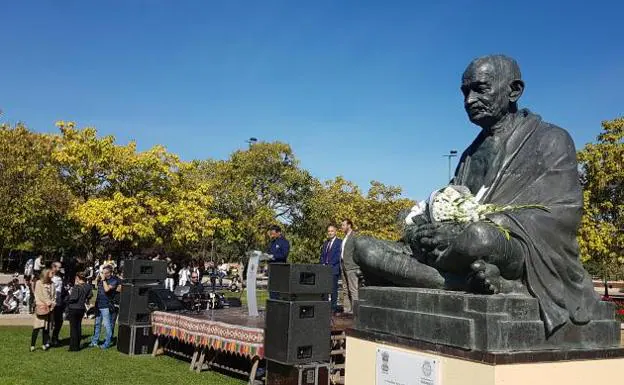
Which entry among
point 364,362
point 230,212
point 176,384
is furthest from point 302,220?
point 364,362

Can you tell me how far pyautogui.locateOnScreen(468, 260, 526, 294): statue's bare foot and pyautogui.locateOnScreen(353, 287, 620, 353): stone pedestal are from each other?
0.16 feet

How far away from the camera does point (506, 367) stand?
312 cm

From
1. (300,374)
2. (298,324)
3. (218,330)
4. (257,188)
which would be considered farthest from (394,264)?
(257,188)

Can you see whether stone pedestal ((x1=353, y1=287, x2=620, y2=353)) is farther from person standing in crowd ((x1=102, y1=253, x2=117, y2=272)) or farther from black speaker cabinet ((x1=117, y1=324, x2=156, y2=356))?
person standing in crowd ((x1=102, y1=253, x2=117, y2=272))

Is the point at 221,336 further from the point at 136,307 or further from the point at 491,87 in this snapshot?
the point at 491,87

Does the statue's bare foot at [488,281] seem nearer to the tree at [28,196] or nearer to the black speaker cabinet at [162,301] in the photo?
the black speaker cabinet at [162,301]

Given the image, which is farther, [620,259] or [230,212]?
[230,212]

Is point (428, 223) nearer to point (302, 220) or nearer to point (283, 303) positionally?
point (283, 303)

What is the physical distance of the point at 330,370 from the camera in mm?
8172

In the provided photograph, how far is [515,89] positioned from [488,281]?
1.48m

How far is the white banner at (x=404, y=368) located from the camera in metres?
3.42

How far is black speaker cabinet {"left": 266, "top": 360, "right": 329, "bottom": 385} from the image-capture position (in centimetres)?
748

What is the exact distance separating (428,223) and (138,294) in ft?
28.4

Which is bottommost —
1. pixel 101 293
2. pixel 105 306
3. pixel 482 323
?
pixel 105 306
